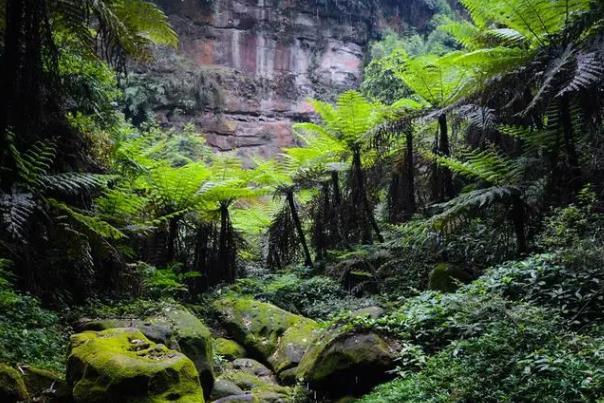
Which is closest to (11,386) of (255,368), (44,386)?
(44,386)

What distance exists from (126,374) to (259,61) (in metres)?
18.6

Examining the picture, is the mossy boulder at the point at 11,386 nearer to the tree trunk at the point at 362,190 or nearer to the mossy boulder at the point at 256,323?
the mossy boulder at the point at 256,323

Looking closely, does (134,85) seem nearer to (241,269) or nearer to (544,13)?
(241,269)

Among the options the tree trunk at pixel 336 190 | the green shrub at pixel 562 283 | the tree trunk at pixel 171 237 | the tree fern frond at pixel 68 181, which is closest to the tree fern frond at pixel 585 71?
the green shrub at pixel 562 283

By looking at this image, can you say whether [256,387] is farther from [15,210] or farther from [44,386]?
[15,210]

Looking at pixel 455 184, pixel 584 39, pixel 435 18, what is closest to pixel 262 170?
pixel 455 184

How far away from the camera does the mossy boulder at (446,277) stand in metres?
5.96

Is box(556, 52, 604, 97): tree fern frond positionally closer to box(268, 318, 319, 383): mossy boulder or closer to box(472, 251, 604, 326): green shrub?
box(472, 251, 604, 326): green shrub

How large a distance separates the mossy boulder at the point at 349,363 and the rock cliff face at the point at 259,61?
49.4ft

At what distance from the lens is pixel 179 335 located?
4754 mm

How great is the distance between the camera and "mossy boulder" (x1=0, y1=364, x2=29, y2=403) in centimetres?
324

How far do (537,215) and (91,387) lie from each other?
4.81 m

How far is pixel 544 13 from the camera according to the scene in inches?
211

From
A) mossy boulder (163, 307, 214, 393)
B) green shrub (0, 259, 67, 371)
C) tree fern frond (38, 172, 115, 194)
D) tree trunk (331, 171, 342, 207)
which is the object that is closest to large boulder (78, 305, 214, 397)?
mossy boulder (163, 307, 214, 393)
